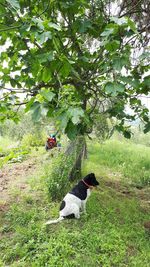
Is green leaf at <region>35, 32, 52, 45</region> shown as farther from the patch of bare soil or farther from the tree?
the patch of bare soil

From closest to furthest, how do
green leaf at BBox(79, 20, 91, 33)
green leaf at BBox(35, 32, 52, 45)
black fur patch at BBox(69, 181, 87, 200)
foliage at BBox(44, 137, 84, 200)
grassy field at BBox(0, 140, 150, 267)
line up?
1. green leaf at BBox(35, 32, 52, 45)
2. green leaf at BBox(79, 20, 91, 33)
3. grassy field at BBox(0, 140, 150, 267)
4. black fur patch at BBox(69, 181, 87, 200)
5. foliage at BBox(44, 137, 84, 200)

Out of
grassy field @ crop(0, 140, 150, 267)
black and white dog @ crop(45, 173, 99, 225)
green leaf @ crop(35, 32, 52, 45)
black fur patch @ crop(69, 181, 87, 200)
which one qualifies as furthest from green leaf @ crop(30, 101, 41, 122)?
black fur patch @ crop(69, 181, 87, 200)

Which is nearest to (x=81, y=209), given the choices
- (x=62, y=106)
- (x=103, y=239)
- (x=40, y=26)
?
(x=103, y=239)

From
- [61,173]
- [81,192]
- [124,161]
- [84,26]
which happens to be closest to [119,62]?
[84,26]

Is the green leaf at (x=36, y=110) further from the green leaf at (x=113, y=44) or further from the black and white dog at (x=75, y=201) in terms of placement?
the black and white dog at (x=75, y=201)

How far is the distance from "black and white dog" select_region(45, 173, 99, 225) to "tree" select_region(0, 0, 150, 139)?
97 centimetres

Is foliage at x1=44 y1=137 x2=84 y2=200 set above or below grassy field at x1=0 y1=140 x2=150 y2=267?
above

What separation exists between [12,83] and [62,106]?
67.3 inches

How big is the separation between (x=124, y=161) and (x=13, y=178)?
3.23m

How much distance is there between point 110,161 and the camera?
26.1ft

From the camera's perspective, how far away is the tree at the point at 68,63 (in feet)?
6.70

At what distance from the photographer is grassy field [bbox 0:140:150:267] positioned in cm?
322

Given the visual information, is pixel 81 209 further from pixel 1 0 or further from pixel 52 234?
pixel 1 0

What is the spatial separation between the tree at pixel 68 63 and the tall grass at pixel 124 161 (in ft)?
9.84
